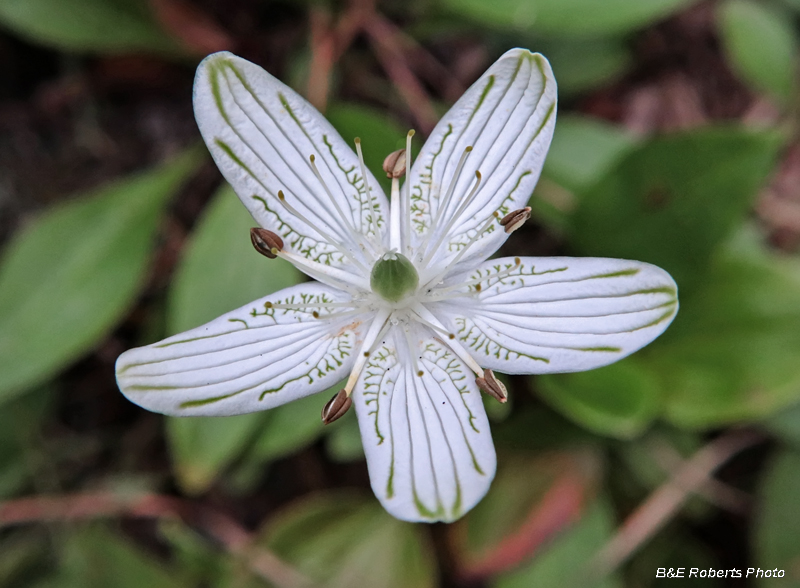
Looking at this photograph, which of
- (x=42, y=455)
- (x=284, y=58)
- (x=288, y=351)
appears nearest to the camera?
(x=288, y=351)

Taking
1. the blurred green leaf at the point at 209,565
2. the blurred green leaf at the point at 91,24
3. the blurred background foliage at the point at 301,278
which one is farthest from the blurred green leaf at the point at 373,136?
the blurred green leaf at the point at 209,565

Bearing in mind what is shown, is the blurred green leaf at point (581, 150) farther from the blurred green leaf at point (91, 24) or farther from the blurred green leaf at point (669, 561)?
the blurred green leaf at point (91, 24)

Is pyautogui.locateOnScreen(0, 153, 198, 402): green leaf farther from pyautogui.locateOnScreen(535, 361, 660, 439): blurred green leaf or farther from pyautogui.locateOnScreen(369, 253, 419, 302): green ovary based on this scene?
pyautogui.locateOnScreen(535, 361, 660, 439): blurred green leaf

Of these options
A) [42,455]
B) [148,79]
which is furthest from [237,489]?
[148,79]

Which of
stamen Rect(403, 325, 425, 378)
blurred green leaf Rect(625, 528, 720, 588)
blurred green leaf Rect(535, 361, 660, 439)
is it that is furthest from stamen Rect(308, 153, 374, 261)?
blurred green leaf Rect(625, 528, 720, 588)

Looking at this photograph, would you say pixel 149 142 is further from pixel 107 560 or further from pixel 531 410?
pixel 531 410

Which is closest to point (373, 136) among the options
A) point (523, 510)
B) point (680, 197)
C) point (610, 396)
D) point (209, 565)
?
point (680, 197)
